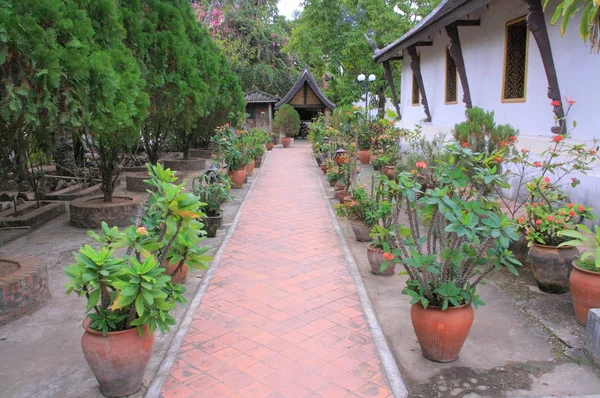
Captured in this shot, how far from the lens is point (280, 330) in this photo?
14.9 ft

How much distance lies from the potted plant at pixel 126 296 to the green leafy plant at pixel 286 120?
25185 mm

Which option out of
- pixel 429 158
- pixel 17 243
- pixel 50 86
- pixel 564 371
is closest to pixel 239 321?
→ pixel 564 371

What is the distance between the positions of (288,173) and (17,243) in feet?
30.9

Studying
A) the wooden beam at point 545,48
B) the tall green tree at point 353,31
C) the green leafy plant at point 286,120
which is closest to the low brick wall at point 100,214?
the wooden beam at point 545,48

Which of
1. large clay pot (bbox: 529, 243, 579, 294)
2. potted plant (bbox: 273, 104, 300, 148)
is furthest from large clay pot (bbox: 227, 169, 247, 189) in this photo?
potted plant (bbox: 273, 104, 300, 148)

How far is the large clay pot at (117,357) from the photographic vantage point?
133 inches

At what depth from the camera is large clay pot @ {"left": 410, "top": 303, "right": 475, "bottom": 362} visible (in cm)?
382

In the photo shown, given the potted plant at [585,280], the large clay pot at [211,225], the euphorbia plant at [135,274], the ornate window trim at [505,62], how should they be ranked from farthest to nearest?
the ornate window trim at [505,62] < the large clay pot at [211,225] < the potted plant at [585,280] < the euphorbia plant at [135,274]

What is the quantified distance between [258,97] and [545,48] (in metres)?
23.1

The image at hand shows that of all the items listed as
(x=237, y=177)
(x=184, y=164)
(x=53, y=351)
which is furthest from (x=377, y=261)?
(x=184, y=164)

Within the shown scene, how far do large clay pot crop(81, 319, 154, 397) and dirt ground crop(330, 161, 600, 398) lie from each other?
1970mm

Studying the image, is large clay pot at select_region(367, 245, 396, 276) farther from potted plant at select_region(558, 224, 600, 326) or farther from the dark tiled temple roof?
the dark tiled temple roof

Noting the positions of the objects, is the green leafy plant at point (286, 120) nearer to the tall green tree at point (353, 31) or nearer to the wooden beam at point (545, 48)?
the tall green tree at point (353, 31)

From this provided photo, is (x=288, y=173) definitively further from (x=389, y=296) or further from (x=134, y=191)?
(x=389, y=296)
